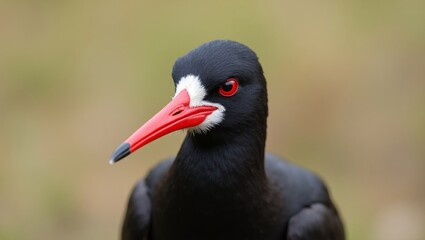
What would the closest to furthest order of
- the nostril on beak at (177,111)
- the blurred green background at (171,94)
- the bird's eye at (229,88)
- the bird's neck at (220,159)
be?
the nostril on beak at (177,111) → the bird's eye at (229,88) → the bird's neck at (220,159) → the blurred green background at (171,94)

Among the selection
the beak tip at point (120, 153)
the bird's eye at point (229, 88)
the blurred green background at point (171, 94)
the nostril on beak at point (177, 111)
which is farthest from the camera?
the blurred green background at point (171, 94)

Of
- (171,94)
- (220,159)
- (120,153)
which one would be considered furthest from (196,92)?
(171,94)

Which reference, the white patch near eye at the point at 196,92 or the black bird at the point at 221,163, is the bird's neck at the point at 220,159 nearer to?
the black bird at the point at 221,163

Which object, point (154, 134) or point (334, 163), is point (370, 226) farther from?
point (154, 134)

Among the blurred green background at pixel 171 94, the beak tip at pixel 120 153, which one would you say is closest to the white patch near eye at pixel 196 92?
the beak tip at pixel 120 153

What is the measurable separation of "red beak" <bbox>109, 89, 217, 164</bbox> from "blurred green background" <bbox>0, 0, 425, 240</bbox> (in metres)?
3.81

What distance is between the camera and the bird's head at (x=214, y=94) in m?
4.61

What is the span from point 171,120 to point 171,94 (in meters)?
4.62

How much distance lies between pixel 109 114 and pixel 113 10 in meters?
1.46

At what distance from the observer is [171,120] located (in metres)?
4.57

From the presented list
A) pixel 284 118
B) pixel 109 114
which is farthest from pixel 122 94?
pixel 284 118

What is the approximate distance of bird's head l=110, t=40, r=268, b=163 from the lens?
181 inches

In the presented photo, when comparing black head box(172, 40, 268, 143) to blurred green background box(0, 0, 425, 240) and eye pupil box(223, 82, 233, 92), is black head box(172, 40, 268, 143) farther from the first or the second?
blurred green background box(0, 0, 425, 240)

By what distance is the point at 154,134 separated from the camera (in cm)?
450
